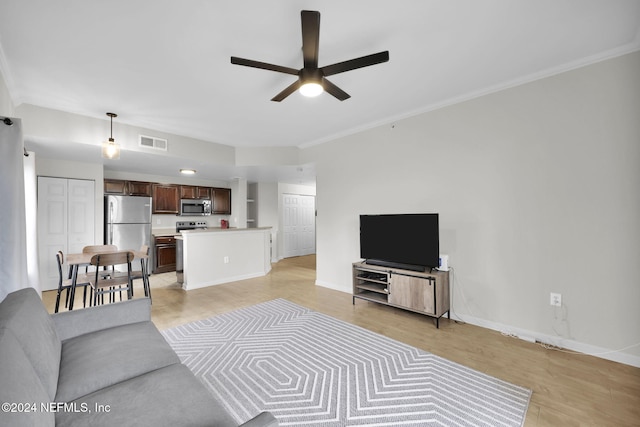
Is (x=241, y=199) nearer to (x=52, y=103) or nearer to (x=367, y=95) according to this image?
(x=52, y=103)

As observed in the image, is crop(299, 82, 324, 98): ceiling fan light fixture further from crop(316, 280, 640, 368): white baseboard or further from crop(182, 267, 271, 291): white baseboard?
crop(182, 267, 271, 291): white baseboard

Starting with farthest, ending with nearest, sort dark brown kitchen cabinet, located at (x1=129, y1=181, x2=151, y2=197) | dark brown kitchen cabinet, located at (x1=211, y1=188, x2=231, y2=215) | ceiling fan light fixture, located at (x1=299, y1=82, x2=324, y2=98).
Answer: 1. dark brown kitchen cabinet, located at (x1=211, y1=188, x2=231, y2=215)
2. dark brown kitchen cabinet, located at (x1=129, y1=181, x2=151, y2=197)
3. ceiling fan light fixture, located at (x1=299, y1=82, x2=324, y2=98)

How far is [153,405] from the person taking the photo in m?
1.16

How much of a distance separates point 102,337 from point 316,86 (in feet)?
7.64

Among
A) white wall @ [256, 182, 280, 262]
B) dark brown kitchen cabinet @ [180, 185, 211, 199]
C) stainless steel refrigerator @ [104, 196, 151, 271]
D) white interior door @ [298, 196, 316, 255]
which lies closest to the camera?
stainless steel refrigerator @ [104, 196, 151, 271]

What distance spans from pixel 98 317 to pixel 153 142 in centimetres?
314

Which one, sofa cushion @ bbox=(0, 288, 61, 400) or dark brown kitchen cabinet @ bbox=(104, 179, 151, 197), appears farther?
dark brown kitchen cabinet @ bbox=(104, 179, 151, 197)

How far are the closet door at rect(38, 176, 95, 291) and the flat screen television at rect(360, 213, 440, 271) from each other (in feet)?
16.3

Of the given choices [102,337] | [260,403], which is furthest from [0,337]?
[260,403]

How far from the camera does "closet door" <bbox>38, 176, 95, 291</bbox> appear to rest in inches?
181

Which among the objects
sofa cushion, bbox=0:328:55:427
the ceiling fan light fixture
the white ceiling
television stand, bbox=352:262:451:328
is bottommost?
television stand, bbox=352:262:451:328

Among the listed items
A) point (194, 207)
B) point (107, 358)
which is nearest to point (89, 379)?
point (107, 358)

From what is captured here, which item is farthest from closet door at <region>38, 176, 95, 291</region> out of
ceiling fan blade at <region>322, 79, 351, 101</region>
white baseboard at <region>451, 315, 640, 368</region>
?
white baseboard at <region>451, 315, 640, 368</region>

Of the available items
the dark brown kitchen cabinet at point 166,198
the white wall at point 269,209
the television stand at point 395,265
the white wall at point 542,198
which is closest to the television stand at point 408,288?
the television stand at point 395,265
